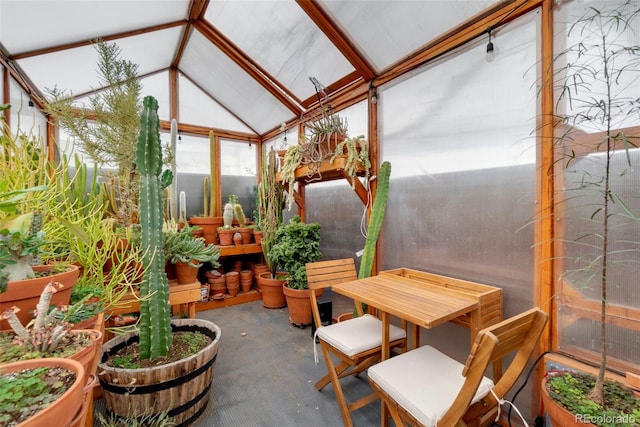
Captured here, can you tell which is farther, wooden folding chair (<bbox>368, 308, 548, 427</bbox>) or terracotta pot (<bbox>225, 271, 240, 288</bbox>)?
terracotta pot (<bbox>225, 271, 240, 288</bbox>)

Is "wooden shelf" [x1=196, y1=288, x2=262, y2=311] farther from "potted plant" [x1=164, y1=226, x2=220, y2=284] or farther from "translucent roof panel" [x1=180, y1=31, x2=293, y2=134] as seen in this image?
"translucent roof panel" [x1=180, y1=31, x2=293, y2=134]

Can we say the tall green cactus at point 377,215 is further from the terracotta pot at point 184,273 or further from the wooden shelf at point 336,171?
the terracotta pot at point 184,273

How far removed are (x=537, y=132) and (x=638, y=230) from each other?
0.62 meters

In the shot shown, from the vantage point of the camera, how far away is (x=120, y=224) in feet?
6.12

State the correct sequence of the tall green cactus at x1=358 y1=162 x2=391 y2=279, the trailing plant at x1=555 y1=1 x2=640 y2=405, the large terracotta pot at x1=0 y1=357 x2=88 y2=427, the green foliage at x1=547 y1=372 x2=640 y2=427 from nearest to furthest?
the large terracotta pot at x1=0 y1=357 x2=88 y2=427, the green foliage at x1=547 y1=372 x2=640 y2=427, the trailing plant at x1=555 y1=1 x2=640 y2=405, the tall green cactus at x1=358 y1=162 x2=391 y2=279

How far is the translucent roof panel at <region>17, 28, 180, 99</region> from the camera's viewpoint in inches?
94.6

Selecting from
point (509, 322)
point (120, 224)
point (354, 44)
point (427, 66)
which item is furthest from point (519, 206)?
point (120, 224)

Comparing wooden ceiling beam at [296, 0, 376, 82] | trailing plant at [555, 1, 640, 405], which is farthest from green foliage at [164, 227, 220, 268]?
trailing plant at [555, 1, 640, 405]

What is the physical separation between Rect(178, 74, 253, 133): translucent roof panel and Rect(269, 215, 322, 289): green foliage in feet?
7.17

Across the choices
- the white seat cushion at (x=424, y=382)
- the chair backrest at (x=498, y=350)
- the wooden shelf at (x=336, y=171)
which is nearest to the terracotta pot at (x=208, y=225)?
the wooden shelf at (x=336, y=171)

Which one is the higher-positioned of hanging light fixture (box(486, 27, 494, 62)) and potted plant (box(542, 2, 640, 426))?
hanging light fixture (box(486, 27, 494, 62))

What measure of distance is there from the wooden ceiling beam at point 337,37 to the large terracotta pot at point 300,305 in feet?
6.90

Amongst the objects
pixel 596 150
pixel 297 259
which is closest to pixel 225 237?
pixel 297 259

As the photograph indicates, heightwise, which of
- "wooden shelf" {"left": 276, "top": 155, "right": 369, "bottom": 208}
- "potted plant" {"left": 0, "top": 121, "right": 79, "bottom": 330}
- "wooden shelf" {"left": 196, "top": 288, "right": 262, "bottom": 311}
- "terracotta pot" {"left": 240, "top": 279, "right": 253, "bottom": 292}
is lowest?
"wooden shelf" {"left": 196, "top": 288, "right": 262, "bottom": 311}
